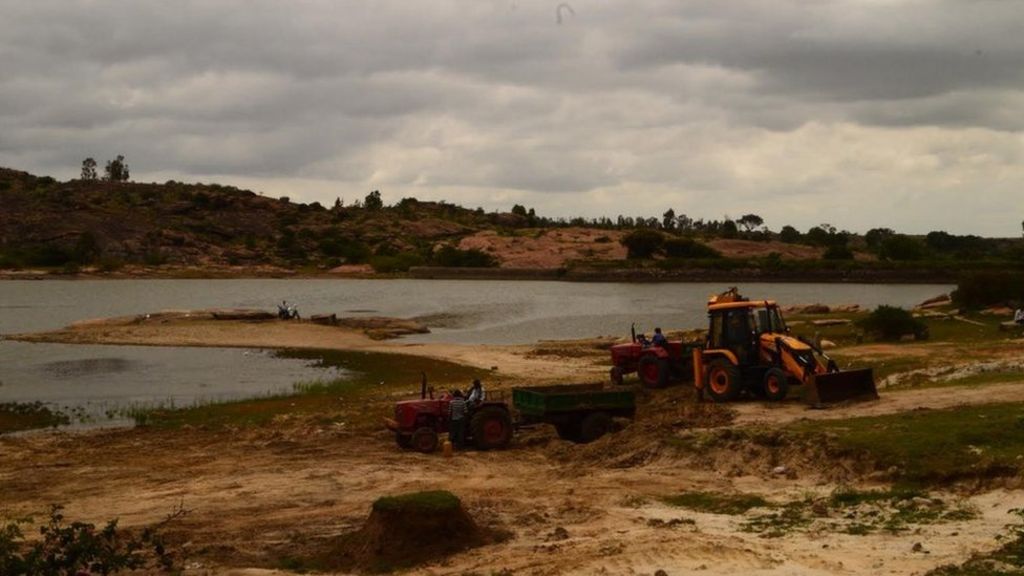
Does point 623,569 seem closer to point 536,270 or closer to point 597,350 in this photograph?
point 597,350

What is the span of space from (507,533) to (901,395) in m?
12.1

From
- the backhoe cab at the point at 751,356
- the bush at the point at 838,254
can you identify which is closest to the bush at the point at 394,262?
the bush at the point at 838,254

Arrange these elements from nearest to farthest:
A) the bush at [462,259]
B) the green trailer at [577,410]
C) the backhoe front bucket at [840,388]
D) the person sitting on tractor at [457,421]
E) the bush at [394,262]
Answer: the backhoe front bucket at [840,388] → the person sitting on tractor at [457,421] → the green trailer at [577,410] → the bush at [394,262] → the bush at [462,259]

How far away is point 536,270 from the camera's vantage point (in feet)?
447

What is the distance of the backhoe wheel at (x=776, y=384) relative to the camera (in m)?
23.8

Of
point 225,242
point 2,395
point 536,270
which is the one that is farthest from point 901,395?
point 225,242

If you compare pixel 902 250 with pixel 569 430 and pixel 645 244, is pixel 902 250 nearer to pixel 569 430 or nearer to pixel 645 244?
pixel 645 244

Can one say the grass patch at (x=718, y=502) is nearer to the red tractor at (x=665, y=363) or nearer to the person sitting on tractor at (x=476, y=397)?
the person sitting on tractor at (x=476, y=397)

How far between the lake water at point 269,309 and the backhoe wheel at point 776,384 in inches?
734

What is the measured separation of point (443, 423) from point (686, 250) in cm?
11623

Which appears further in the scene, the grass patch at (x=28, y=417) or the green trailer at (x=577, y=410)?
the grass patch at (x=28, y=417)

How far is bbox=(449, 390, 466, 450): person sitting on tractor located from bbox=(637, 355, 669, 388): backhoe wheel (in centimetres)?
716

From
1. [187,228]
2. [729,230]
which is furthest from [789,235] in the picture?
[187,228]

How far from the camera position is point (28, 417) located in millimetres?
30531
